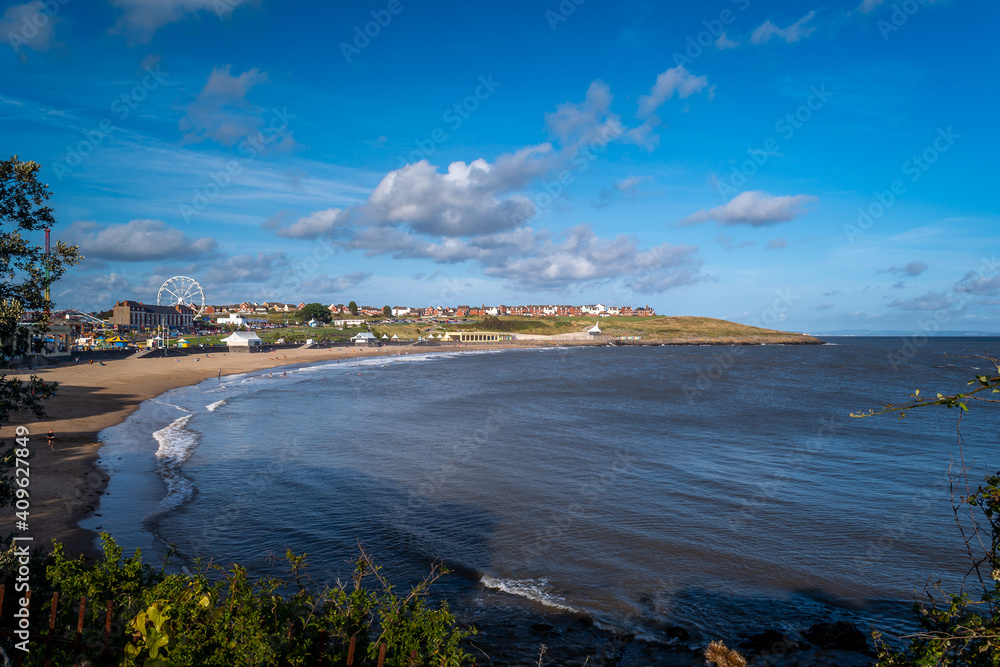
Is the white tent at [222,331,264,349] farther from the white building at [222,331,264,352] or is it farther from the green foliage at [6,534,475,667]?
the green foliage at [6,534,475,667]

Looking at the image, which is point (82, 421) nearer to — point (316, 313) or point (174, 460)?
point (174, 460)

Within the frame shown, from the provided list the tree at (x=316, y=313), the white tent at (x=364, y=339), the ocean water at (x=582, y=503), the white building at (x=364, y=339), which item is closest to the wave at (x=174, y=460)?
the ocean water at (x=582, y=503)

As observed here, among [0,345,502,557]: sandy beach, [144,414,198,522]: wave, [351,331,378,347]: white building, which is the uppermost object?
[351,331,378,347]: white building

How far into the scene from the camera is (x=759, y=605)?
11898mm

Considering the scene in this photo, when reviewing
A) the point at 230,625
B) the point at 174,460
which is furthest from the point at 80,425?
the point at 230,625

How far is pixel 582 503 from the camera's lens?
18125mm

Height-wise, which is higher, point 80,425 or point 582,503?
point 80,425

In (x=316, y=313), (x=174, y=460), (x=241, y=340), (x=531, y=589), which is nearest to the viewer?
(x=531, y=589)

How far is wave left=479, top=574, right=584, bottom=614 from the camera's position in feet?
38.0

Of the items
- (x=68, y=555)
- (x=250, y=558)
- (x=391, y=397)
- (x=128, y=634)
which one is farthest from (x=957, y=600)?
(x=391, y=397)

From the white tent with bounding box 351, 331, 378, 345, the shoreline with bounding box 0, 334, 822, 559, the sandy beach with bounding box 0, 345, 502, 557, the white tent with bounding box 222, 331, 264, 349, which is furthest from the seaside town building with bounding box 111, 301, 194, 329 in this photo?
the sandy beach with bounding box 0, 345, 502, 557

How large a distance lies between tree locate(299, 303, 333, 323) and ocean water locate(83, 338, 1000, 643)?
145m

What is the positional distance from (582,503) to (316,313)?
17414cm

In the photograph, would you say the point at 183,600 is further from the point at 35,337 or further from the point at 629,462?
the point at 629,462
